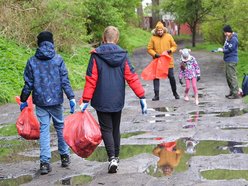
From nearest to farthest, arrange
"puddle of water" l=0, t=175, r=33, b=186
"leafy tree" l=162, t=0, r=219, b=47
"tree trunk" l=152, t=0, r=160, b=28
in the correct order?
"puddle of water" l=0, t=175, r=33, b=186 → "leafy tree" l=162, t=0, r=219, b=47 → "tree trunk" l=152, t=0, r=160, b=28

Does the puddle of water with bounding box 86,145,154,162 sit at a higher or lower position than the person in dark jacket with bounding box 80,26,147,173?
lower

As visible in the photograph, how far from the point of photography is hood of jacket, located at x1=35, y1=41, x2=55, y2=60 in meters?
6.51

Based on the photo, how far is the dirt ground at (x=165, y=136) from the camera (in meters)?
5.92

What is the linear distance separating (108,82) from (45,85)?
2.68 feet

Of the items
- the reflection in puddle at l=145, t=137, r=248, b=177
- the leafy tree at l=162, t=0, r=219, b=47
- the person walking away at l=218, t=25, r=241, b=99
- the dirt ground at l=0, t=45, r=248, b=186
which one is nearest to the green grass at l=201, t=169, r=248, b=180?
the dirt ground at l=0, t=45, r=248, b=186

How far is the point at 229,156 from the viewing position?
6.71 m

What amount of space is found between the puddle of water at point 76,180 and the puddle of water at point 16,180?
0.44 m

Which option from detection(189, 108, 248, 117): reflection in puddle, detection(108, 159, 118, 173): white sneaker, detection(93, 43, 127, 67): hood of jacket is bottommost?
detection(189, 108, 248, 117): reflection in puddle

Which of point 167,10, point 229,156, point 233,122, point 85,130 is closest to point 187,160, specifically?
point 229,156

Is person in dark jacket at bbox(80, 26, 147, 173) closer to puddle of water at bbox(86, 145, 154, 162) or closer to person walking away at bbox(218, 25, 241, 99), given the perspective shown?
puddle of water at bbox(86, 145, 154, 162)

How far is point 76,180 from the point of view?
6039mm

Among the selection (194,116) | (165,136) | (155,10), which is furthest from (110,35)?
(155,10)

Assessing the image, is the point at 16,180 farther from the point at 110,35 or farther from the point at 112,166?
the point at 110,35

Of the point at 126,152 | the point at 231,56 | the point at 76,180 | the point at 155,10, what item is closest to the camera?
the point at 76,180
